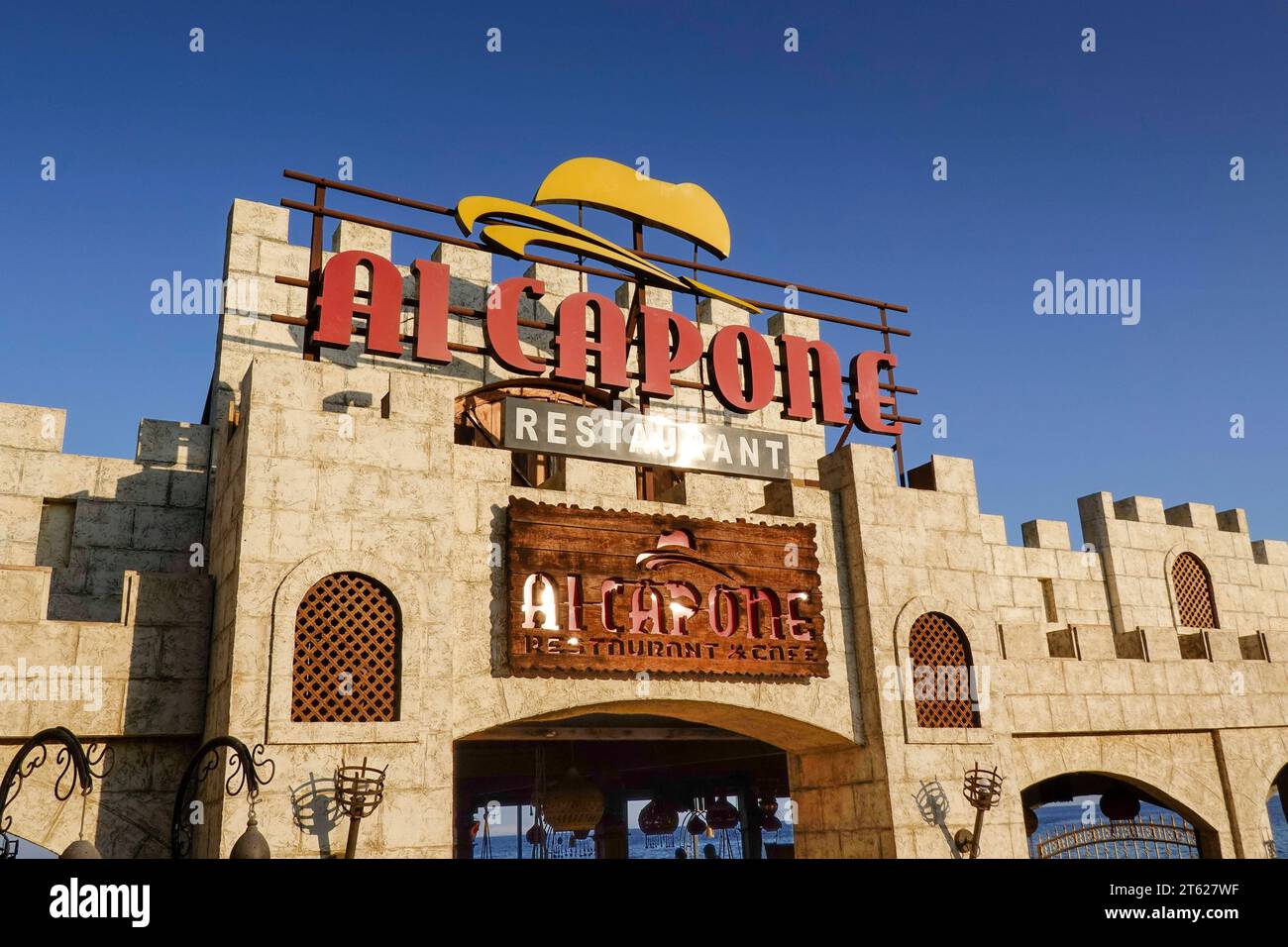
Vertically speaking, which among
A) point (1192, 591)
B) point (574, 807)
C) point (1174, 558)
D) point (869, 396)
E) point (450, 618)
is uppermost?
point (869, 396)

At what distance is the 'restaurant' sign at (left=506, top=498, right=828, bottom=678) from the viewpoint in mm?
15602

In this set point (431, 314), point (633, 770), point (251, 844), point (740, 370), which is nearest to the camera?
point (251, 844)

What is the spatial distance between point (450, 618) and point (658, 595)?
3.56m

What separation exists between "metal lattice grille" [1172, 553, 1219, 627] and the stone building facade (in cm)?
136

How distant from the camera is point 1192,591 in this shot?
2814 centimetres

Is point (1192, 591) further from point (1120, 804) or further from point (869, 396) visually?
point (869, 396)

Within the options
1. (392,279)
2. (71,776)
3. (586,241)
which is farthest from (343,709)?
(586,241)

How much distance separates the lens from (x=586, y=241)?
21094 mm

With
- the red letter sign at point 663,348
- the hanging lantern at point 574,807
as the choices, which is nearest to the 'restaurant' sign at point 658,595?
the red letter sign at point 663,348

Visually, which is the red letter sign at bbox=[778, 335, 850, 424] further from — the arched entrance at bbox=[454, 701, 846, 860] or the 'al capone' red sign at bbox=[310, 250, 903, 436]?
the arched entrance at bbox=[454, 701, 846, 860]

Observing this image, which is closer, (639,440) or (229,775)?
(229,775)

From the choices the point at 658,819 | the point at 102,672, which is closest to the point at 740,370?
the point at 102,672

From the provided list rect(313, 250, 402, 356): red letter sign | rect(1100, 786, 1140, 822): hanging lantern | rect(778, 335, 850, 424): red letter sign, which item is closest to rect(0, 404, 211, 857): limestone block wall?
rect(313, 250, 402, 356): red letter sign

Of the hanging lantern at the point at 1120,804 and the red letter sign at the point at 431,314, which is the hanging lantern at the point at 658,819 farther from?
the red letter sign at the point at 431,314
